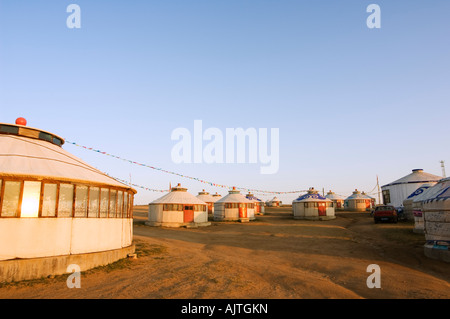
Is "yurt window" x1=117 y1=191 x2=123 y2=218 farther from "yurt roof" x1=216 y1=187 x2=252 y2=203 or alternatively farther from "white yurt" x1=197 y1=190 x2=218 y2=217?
"white yurt" x1=197 y1=190 x2=218 y2=217

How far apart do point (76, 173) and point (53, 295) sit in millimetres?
4361

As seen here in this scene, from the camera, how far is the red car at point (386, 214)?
24938mm

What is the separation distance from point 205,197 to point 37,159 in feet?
130

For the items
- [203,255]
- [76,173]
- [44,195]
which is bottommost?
[203,255]

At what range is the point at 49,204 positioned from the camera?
8914 mm

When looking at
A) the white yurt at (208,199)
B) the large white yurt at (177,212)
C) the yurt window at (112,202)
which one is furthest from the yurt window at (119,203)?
the white yurt at (208,199)

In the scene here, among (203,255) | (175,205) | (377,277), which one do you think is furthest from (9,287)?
(175,205)

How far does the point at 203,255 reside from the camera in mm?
12914

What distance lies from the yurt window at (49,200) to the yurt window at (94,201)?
1.27 metres

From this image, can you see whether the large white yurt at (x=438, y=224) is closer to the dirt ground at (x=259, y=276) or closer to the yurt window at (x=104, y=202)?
the dirt ground at (x=259, y=276)

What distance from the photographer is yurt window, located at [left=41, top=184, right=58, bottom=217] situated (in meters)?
8.79
